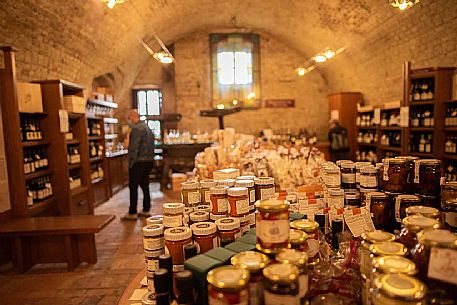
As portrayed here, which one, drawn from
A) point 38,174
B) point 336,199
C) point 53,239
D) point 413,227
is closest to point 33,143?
point 38,174

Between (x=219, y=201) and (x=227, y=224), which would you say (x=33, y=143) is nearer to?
(x=219, y=201)

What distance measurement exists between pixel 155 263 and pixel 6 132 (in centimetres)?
325

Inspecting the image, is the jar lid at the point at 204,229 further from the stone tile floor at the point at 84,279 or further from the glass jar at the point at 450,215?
the stone tile floor at the point at 84,279

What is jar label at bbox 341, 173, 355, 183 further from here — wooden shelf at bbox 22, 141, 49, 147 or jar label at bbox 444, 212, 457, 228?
wooden shelf at bbox 22, 141, 49, 147

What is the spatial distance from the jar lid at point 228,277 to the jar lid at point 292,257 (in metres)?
0.14

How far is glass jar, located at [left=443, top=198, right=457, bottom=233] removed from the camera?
1310 mm

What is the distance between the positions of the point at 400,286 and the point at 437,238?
23cm

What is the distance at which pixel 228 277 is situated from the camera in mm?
933

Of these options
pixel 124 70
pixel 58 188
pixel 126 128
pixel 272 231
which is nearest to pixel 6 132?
pixel 58 188

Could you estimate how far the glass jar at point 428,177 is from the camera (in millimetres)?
1621

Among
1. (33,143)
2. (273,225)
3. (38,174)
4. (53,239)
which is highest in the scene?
(33,143)

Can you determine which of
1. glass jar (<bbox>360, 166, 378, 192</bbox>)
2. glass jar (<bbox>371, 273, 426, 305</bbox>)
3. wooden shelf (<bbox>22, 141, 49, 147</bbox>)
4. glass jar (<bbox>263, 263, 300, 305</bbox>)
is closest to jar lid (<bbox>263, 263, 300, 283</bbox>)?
glass jar (<bbox>263, 263, 300, 305</bbox>)

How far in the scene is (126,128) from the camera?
995 cm

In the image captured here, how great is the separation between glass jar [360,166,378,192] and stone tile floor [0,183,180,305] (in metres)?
2.32
